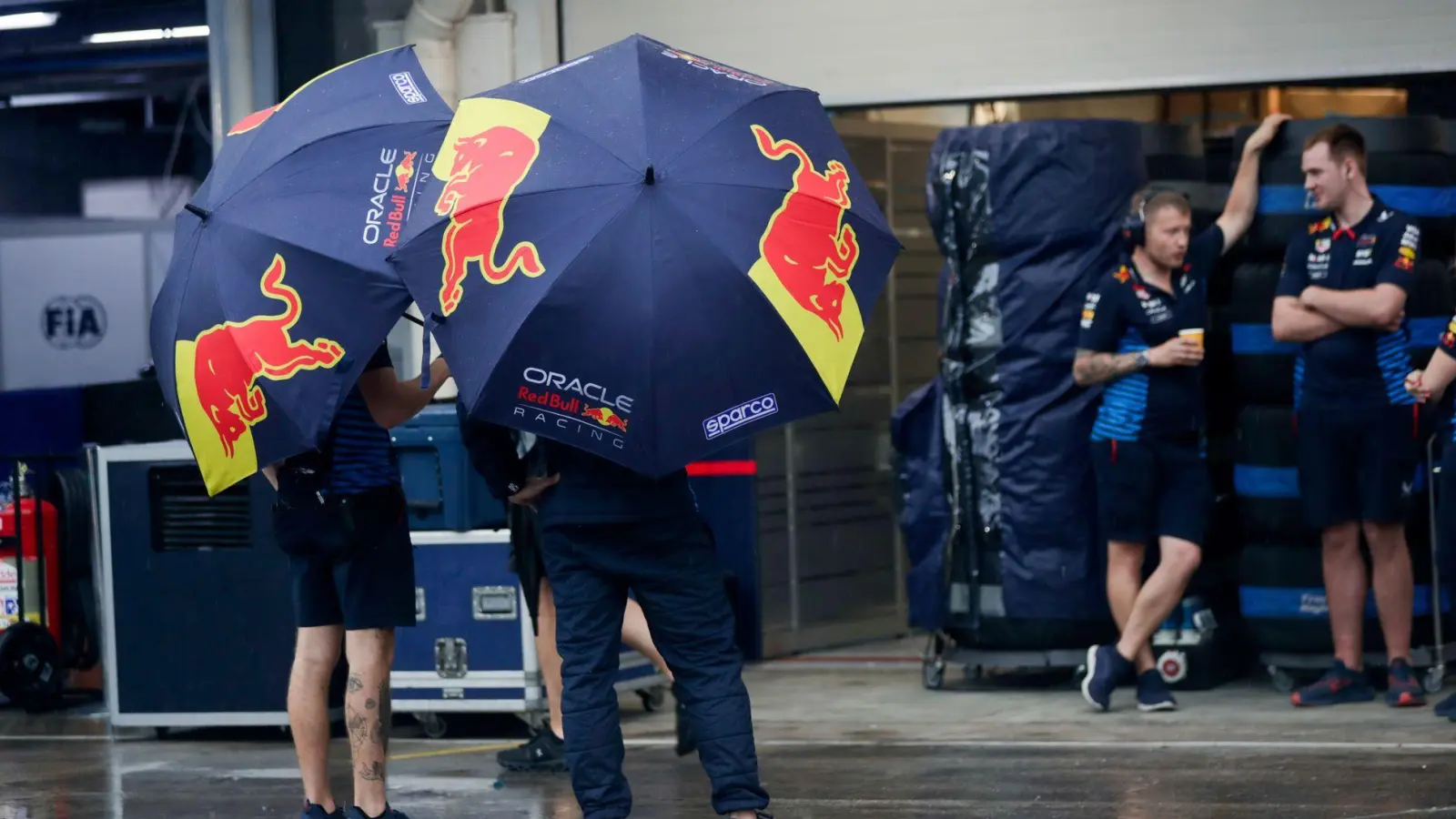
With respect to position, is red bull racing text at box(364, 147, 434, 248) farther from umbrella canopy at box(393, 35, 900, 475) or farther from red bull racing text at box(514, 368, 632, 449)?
red bull racing text at box(514, 368, 632, 449)

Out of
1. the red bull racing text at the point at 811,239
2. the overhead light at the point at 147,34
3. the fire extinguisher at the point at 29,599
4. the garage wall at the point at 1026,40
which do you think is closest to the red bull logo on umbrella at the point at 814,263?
the red bull racing text at the point at 811,239

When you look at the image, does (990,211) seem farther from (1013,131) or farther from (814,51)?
(814,51)

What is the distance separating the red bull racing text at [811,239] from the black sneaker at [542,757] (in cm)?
259

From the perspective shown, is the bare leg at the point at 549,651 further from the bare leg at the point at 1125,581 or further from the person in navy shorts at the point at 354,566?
the bare leg at the point at 1125,581

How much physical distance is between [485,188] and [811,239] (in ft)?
2.45

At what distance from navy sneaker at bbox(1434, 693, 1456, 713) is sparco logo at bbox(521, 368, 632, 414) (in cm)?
381

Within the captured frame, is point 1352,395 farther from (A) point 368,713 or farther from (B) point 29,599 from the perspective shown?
Answer: (B) point 29,599

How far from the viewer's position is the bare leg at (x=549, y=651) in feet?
21.8

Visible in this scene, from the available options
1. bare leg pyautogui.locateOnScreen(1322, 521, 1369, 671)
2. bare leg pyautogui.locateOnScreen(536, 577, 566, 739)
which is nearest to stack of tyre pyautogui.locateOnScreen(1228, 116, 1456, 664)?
bare leg pyautogui.locateOnScreen(1322, 521, 1369, 671)

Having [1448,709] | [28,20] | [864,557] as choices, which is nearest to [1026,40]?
[864,557]

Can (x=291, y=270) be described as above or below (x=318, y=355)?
above

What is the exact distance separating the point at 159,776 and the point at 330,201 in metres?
2.85

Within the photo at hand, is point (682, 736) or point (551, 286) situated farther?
point (682, 736)

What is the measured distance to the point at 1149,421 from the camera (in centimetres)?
746
